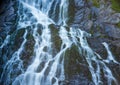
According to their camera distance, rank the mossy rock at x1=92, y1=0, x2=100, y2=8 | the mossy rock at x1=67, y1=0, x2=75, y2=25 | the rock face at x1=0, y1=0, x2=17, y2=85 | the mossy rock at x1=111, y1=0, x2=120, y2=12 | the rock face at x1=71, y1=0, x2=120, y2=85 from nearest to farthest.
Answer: the rock face at x1=0, y1=0, x2=17, y2=85 < the rock face at x1=71, y1=0, x2=120, y2=85 < the mossy rock at x1=111, y1=0, x2=120, y2=12 < the mossy rock at x1=67, y1=0, x2=75, y2=25 < the mossy rock at x1=92, y1=0, x2=100, y2=8

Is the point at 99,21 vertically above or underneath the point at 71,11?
underneath

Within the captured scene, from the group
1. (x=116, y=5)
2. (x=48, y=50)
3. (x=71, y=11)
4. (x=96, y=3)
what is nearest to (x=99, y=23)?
(x=96, y=3)

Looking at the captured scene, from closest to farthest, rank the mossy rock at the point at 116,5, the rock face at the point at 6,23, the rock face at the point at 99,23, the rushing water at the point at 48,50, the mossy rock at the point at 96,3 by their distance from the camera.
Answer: the rushing water at the point at 48,50
the rock face at the point at 6,23
the rock face at the point at 99,23
the mossy rock at the point at 116,5
the mossy rock at the point at 96,3

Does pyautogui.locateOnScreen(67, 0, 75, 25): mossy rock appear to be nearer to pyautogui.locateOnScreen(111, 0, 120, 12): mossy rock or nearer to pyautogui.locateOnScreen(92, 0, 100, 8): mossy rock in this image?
pyautogui.locateOnScreen(92, 0, 100, 8): mossy rock

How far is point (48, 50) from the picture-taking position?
11.8 meters

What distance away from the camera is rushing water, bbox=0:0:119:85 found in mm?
10883

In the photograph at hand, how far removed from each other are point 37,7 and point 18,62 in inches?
168

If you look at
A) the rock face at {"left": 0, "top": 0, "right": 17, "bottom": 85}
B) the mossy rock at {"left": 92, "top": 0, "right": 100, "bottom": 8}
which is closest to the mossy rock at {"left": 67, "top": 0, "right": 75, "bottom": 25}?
the mossy rock at {"left": 92, "top": 0, "right": 100, "bottom": 8}

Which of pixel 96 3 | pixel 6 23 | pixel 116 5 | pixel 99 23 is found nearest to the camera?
pixel 99 23

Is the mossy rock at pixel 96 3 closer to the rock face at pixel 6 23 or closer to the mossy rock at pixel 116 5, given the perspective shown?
the mossy rock at pixel 116 5

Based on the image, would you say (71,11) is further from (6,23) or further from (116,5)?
(6,23)

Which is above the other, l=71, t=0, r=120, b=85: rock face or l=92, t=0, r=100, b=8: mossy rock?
l=92, t=0, r=100, b=8: mossy rock

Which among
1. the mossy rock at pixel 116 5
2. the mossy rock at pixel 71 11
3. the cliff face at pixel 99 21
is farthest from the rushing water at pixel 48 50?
the mossy rock at pixel 116 5

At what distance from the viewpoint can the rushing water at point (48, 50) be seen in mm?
10883
